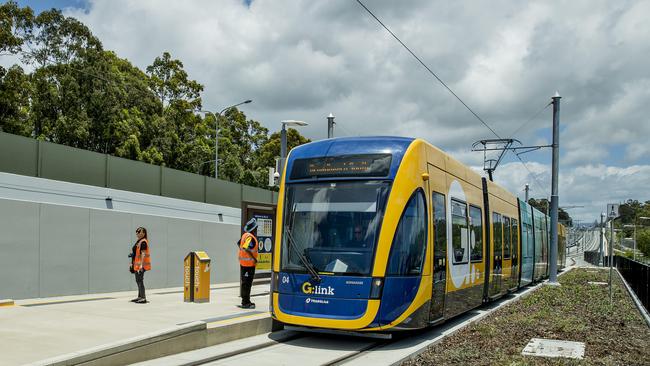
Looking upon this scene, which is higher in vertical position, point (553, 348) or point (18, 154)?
point (18, 154)

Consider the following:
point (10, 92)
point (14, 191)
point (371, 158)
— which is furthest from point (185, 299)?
point (10, 92)

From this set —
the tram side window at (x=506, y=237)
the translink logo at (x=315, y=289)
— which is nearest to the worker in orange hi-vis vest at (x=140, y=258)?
the translink logo at (x=315, y=289)

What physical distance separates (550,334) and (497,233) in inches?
198

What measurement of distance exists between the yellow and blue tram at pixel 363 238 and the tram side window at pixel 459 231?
0.33 meters

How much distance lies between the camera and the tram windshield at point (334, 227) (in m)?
9.40

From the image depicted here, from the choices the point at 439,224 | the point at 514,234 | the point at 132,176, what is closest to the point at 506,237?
the point at 514,234

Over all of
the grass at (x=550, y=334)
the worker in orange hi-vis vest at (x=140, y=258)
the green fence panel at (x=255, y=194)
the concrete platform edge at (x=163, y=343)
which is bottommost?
the grass at (x=550, y=334)

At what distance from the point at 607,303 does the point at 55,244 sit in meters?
13.7

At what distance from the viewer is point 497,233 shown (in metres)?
15.8

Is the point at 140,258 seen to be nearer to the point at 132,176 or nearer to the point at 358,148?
the point at 358,148

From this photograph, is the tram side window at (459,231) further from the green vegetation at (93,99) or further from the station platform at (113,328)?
the green vegetation at (93,99)

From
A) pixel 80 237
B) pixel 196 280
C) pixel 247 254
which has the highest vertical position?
pixel 80 237

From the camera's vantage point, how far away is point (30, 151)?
14.8m

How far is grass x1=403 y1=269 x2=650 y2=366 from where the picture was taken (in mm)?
8523
